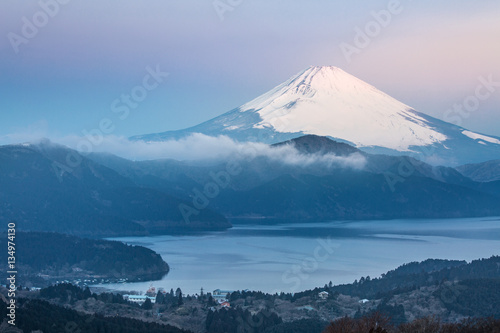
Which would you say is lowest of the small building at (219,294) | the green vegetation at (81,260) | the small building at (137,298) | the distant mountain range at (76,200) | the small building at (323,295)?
the small building at (137,298)

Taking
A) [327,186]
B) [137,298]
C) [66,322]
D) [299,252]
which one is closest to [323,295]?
[137,298]

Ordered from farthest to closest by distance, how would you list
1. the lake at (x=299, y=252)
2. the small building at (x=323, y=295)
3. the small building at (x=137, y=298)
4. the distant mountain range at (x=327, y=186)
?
the distant mountain range at (x=327, y=186) < the lake at (x=299, y=252) < the small building at (x=137, y=298) < the small building at (x=323, y=295)

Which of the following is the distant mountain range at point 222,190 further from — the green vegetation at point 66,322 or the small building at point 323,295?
the green vegetation at point 66,322

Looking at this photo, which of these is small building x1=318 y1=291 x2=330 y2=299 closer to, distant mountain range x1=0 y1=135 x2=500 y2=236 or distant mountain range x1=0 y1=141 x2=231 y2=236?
distant mountain range x1=0 y1=141 x2=231 y2=236

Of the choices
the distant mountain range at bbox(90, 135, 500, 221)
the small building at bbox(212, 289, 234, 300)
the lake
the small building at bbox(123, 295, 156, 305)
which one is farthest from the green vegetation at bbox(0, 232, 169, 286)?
the distant mountain range at bbox(90, 135, 500, 221)

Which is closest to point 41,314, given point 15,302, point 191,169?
point 15,302

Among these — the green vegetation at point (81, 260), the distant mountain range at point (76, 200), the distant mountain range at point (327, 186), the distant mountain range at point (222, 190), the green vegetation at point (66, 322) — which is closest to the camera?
the green vegetation at point (66, 322)

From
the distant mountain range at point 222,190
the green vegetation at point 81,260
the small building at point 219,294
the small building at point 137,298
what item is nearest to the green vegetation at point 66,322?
the small building at point 137,298

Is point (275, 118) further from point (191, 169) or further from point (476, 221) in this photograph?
point (476, 221)
